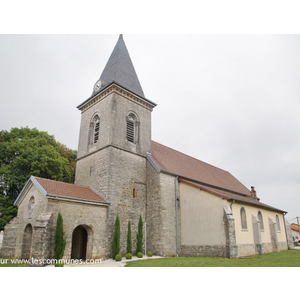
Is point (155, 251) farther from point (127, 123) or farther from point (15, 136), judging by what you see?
point (15, 136)

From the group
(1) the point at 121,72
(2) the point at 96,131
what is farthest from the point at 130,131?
(1) the point at 121,72

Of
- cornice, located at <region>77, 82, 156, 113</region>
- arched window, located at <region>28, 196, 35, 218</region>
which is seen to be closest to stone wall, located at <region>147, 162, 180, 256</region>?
cornice, located at <region>77, 82, 156, 113</region>

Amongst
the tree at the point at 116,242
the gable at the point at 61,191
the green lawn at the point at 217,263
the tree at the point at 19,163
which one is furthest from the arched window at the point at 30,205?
the tree at the point at 19,163

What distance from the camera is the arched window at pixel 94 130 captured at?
813 inches

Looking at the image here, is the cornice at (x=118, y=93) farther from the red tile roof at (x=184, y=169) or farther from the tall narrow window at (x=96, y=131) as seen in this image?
the red tile roof at (x=184, y=169)

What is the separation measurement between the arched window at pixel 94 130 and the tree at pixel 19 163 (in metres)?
5.50

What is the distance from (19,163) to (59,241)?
12.3 meters

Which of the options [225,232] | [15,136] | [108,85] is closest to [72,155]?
[15,136]

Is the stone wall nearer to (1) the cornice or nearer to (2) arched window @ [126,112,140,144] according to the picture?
(2) arched window @ [126,112,140,144]

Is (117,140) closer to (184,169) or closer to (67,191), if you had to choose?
(67,191)

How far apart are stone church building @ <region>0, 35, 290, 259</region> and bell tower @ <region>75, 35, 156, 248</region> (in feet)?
0.24

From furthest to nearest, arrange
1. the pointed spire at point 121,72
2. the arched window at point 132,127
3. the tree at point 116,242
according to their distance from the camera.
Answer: the pointed spire at point 121,72 < the arched window at point 132,127 < the tree at point 116,242

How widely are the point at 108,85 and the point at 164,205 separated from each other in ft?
34.3

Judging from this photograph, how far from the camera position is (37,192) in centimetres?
1474
